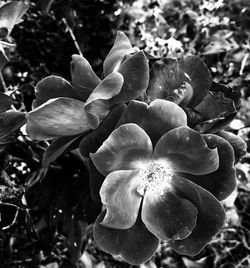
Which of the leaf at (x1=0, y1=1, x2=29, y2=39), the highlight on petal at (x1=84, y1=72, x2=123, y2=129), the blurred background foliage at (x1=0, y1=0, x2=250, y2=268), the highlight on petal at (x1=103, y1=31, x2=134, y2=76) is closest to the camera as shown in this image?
the highlight on petal at (x1=84, y1=72, x2=123, y2=129)

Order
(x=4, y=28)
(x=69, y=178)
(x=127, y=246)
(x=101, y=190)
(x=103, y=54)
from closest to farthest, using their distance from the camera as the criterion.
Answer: (x=101, y=190) < (x=127, y=246) < (x=4, y=28) < (x=69, y=178) < (x=103, y=54)

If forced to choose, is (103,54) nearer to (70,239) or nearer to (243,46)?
(243,46)

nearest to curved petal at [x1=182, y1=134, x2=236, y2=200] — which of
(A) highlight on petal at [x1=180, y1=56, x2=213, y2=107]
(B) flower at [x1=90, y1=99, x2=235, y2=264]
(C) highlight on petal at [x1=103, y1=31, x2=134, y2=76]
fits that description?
(B) flower at [x1=90, y1=99, x2=235, y2=264]

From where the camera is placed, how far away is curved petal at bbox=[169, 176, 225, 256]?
3.62ft

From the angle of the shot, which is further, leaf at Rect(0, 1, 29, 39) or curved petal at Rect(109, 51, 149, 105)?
leaf at Rect(0, 1, 29, 39)

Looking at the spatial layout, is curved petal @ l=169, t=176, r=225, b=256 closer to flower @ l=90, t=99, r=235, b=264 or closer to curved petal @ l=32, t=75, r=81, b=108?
flower @ l=90, t=99, r=235, b=264

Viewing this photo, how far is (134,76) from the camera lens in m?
1.04

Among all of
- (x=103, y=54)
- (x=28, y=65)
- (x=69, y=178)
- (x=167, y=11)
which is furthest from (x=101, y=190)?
(x=167, y=11)

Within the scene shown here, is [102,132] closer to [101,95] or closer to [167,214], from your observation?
[101,95]

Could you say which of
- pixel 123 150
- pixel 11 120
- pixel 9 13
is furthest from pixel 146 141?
pixel 9 13

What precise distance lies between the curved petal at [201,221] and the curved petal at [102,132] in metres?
0.22

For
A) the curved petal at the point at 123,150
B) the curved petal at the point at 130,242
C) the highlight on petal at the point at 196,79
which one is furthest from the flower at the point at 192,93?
the curved petal at the point at 130,242

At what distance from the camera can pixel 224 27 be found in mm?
2203

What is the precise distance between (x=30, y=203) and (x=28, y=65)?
742mm
